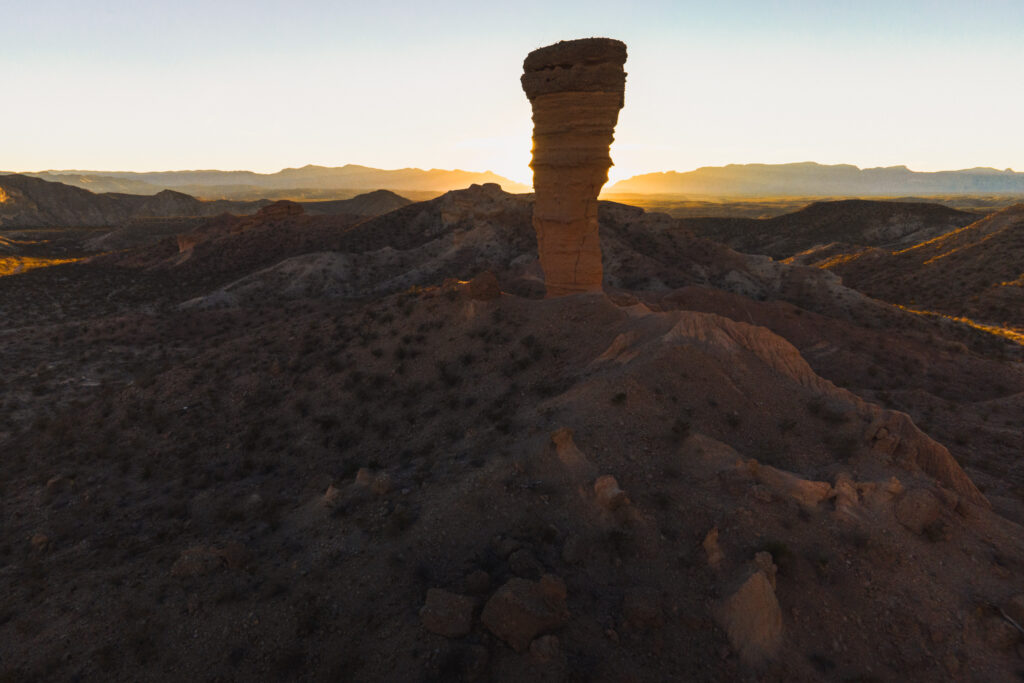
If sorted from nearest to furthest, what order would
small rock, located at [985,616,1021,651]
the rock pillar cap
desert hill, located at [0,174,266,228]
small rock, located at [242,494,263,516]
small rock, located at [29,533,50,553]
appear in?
small rock, located at [985,616,1021,651]
small rock, located at [29,533,50,553]
small rock, located at [242,494,263,516]
the rock pillar cap
desert hill, located at [0,174,266,228]

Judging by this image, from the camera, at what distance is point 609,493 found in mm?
8961

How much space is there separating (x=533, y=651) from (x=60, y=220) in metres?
149

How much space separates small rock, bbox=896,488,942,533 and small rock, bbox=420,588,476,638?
298 inches

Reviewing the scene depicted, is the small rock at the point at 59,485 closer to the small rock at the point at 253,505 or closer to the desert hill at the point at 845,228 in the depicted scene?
the small rock at the point at 253,505

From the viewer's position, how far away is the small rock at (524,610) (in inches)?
274

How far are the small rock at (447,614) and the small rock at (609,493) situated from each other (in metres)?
2.86

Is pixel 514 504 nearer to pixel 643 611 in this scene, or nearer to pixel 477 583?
pixel 477 583

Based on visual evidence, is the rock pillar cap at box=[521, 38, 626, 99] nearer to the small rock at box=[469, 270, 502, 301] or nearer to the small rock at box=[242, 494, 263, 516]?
the small rock at box=[469, 270, 502, 301]

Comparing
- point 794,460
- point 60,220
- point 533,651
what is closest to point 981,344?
point 794,460

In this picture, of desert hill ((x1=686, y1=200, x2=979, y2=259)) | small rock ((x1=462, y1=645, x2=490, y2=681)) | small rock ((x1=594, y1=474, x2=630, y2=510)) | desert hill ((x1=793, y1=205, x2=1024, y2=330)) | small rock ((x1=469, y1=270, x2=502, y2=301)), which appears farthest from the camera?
desert hill ((x1=686, y1=200, x2=979, y2=259))

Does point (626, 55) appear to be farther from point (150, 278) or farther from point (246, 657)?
point (150, 278)

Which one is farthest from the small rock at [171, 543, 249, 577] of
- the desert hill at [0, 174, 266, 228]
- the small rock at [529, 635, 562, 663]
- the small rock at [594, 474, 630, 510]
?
the desert hill at [0, 174, 266, 228]

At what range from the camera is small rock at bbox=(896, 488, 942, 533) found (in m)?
8.62

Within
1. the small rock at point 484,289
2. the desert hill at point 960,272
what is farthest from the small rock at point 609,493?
the desert hill at point 960,272
